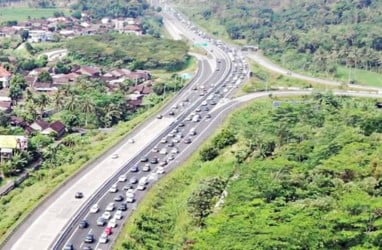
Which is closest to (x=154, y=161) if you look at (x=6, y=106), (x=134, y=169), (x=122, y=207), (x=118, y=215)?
(x=134, y=169)

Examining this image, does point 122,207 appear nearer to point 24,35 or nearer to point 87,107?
point 87,107

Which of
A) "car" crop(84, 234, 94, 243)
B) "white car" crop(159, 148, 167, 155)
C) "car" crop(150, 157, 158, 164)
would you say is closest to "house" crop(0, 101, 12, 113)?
"white car" crop(159, 148, 167, 155)

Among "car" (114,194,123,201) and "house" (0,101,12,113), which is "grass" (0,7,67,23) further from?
"car" (114,194,123,201)

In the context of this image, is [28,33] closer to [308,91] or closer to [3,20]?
[3,20]

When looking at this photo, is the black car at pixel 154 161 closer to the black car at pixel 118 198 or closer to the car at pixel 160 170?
the car at pixel 160 170

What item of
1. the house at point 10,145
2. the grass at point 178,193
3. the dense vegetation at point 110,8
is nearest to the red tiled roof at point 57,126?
the house at point 10,145

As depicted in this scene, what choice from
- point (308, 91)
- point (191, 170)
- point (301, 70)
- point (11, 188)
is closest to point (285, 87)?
point (308, 91)
